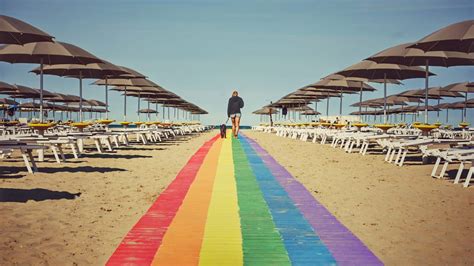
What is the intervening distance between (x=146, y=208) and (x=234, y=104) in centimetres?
1112

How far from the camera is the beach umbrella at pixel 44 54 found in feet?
33.9

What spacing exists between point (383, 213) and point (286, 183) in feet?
6.78

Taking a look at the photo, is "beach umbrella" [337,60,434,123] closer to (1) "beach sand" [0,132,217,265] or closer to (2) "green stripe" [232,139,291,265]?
(1) "beach sand" [0,132,217,265]

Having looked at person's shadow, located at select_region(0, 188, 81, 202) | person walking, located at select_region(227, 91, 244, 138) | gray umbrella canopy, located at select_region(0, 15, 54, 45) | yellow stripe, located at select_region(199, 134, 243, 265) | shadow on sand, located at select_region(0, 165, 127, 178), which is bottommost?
shadow on sand, located at select_region(0, 165, 127, 178)

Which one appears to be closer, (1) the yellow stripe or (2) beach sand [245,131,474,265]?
(1) the yellow stripe

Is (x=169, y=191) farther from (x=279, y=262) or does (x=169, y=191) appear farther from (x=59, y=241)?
(x=279, y=262)

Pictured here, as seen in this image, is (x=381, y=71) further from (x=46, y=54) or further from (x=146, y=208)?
(x=146, y=208)

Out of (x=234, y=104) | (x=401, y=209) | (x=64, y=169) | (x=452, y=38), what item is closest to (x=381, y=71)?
(x=234, y=104)

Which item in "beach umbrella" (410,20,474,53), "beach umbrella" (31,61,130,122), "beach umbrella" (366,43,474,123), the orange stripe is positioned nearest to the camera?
the orange stripe

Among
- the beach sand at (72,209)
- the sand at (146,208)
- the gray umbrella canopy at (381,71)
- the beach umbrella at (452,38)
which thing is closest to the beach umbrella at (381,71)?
the gray umbrella canopy at (381,71)

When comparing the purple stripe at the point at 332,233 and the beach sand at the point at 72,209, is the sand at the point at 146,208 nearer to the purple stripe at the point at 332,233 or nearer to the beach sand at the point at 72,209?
the beach sand at the point at 72,209

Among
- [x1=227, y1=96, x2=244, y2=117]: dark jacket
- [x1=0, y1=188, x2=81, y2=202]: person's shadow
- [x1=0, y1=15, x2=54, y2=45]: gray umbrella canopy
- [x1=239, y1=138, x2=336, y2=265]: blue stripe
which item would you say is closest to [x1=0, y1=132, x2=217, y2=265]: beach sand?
[x1=0, y1=188, x2=81, y2=202]: person's shadow

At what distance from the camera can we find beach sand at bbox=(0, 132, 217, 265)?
328 centimetres

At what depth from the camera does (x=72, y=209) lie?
15.7 ft
